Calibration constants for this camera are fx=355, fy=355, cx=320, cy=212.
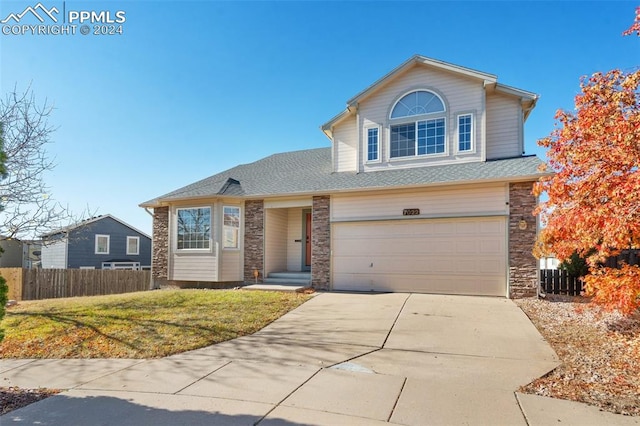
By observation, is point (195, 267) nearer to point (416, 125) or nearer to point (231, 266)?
point (231, 266)

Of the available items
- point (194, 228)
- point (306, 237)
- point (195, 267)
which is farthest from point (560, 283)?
point (194, 228)

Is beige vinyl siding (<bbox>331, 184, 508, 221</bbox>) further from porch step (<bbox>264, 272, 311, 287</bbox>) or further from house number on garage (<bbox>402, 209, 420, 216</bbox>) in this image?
porch step (<bbox>264, 272, 311, 287</bbox>)

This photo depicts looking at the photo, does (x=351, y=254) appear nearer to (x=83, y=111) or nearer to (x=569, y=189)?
(x=569, y=189)

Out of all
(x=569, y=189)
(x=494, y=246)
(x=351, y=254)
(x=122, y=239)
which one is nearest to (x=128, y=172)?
(x=351, y=254)

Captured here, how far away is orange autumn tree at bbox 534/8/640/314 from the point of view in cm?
500

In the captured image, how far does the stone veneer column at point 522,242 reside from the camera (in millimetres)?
9648

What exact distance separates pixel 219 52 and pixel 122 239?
23.2 metres

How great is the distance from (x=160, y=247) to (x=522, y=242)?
41.1 ft

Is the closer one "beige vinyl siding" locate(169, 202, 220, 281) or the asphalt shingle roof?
the asphalt shingle roof

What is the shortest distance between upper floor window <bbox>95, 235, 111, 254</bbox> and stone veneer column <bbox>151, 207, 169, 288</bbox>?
1680 centimetres

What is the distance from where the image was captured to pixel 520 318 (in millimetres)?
7523

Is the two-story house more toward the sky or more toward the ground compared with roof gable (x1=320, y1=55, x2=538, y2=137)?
more toward the ground

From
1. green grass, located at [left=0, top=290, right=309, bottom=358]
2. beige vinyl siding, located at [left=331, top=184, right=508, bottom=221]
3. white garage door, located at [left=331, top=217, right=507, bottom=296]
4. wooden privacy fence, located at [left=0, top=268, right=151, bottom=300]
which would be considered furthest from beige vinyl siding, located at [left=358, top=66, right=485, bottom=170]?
wooden privacy fence, located at [left=0, top=268, right=151, bottom=300]

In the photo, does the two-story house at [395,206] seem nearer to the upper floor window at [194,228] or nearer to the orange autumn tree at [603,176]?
the upper floor window at [194,228]
